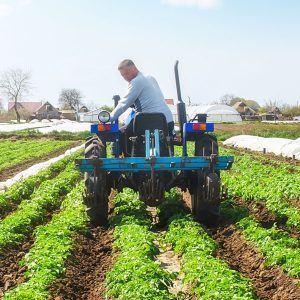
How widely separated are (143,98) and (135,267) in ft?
11.4

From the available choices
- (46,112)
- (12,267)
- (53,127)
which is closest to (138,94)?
(12,267)

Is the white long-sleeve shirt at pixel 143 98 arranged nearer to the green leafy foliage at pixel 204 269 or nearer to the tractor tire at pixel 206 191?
the tractor tire at pixel 206 191

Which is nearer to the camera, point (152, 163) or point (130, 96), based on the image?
point (152, 163)

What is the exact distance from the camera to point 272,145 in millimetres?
24234

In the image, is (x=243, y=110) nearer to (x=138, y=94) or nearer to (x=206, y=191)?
(x=138, y=94)

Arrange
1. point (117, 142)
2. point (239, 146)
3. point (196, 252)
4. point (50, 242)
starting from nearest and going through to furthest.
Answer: point (196, 252) → point (50, 242) → point (117, 142) → point (239, 146)

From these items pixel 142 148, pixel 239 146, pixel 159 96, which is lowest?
pixel 239 146

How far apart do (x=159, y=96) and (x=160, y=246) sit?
2531mm

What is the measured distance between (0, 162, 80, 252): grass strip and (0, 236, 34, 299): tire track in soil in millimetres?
147

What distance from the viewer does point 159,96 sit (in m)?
8.15

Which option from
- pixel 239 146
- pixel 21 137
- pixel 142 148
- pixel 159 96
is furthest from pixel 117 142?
pixel 21 137

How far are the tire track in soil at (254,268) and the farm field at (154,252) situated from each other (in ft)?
0.04

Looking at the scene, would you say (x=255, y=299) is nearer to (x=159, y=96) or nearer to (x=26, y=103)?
(x=159, y=96)

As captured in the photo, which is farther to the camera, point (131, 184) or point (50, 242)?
point (131, 184)
